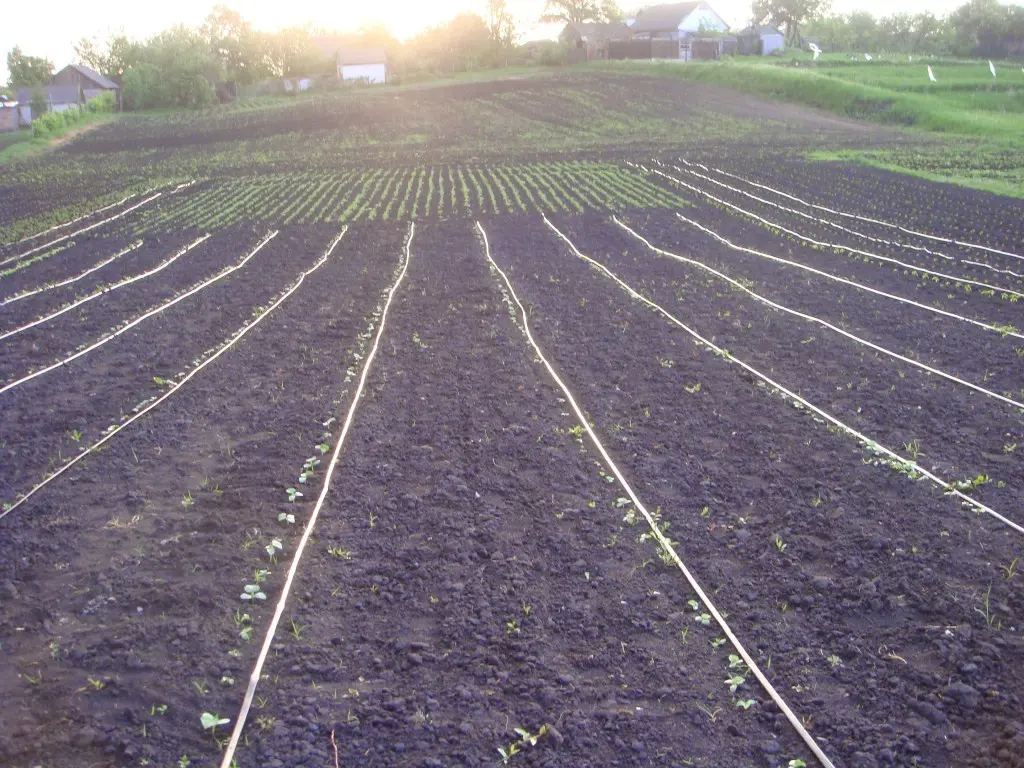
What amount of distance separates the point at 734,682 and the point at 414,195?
18424mm

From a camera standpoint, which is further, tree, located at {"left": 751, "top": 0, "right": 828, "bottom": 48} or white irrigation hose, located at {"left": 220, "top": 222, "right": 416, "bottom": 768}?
tree, located at {"left": 751, "top": 0, "right": 828, "bottom": 48}

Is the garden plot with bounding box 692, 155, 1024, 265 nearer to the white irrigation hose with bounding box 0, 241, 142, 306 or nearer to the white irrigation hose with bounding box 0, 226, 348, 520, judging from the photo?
the white irrigation hose with bounding box 0, 226, 348, 520

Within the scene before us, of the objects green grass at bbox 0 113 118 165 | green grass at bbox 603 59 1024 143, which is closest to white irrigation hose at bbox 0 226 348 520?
green grass at bbox 603 59 1024 143

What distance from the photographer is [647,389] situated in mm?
8156

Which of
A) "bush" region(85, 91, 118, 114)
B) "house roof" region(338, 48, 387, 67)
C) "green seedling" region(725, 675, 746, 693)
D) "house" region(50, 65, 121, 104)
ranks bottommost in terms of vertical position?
"green seedling" region(725, 675, 746, 693)

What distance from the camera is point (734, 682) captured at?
430 cm

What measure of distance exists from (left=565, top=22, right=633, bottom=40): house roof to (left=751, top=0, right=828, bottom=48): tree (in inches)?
579

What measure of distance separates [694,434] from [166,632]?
14.5 feet

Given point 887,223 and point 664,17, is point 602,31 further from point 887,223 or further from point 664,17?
point 887,223

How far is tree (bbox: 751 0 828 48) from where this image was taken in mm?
70875

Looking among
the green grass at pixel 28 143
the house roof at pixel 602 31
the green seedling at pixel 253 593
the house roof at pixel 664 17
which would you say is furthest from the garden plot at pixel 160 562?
the house roof at pixel 602 31

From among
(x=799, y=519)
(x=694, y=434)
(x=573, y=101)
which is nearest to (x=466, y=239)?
(x=694, y=434)

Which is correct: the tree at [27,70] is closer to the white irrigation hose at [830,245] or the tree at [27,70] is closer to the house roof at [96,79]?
the house roof at [96,79]

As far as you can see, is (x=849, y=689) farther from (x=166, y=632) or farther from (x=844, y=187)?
(x=844, y=187)
